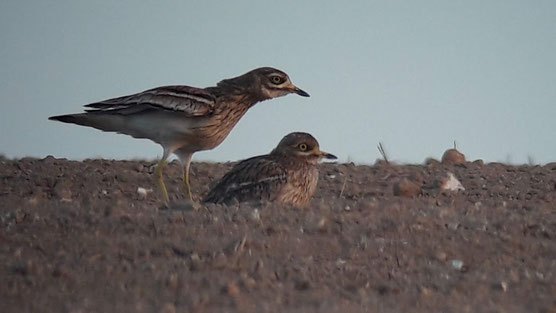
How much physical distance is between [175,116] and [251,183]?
158 cm

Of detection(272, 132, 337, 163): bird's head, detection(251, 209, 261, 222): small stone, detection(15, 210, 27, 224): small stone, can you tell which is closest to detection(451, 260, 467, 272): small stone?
detection(251, 209, 261, 222): small stone

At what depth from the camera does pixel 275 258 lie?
17.1 feet

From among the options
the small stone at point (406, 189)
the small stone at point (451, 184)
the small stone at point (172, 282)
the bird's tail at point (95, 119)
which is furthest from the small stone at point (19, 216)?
the small stone at point (451, 184)

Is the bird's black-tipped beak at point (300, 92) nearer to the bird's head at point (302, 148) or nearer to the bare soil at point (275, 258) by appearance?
the bird's head at point (302, 148)

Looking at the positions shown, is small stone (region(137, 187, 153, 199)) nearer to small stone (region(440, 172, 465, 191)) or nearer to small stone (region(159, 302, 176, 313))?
small stone (region(440, 172, 465, 191))

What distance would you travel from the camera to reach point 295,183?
819 cm

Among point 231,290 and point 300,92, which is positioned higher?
point 300,92

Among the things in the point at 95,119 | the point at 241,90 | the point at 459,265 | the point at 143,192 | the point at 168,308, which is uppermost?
the point at 241,90

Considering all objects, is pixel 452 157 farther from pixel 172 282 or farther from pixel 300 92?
pixel 172 282

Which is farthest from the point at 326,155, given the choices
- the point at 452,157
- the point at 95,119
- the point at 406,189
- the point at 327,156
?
the point at 452,157

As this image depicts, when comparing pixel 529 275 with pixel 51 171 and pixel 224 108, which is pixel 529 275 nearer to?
pixel 224 108

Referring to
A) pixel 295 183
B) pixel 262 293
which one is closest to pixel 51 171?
pixel 295 183

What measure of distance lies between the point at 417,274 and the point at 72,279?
1890mm

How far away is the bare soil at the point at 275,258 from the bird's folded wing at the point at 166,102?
2.46 meters
